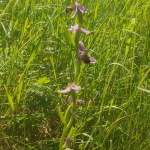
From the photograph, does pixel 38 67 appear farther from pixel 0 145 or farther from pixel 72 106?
pixel 72 106

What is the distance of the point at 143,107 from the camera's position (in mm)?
1229

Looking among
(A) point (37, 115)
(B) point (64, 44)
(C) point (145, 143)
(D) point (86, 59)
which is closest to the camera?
(D) point (86, 59)

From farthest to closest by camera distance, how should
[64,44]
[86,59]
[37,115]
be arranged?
[64,44], [37,115], [86,59]

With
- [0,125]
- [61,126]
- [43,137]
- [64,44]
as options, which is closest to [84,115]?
[61,126]

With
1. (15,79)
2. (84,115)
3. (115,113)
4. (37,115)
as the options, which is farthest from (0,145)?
(115,113)

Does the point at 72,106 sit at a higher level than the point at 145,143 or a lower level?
higher

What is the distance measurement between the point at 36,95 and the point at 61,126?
9.1 inches

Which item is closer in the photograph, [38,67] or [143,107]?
[143,107]

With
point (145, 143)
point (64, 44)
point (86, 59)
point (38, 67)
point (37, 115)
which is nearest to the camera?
point (86, 59)

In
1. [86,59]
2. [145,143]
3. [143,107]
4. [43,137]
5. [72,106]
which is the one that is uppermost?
[86,59]

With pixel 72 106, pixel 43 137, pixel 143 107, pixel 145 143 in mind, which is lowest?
pixel 43 137

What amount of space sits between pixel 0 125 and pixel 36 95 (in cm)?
24

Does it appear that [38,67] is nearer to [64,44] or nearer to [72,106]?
[64,44]

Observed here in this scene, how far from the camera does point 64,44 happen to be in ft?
5.34
